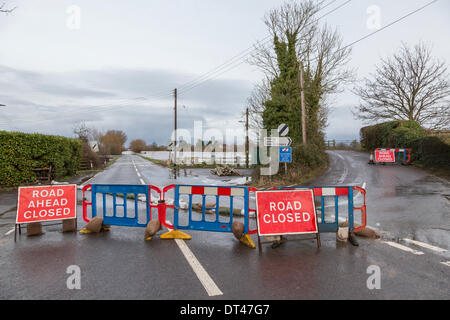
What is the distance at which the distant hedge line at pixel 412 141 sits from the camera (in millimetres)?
18641

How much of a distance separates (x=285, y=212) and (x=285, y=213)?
0.02m

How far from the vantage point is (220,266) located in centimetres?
458

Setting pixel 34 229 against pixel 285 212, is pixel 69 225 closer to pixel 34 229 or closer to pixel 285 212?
pixel 34 229

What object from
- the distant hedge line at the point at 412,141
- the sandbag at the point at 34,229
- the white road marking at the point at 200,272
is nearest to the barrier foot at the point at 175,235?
the white road marking at the point at 200,272

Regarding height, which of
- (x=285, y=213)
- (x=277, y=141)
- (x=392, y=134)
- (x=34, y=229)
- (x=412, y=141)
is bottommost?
(x=34, y=229)

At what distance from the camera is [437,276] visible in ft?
13.7

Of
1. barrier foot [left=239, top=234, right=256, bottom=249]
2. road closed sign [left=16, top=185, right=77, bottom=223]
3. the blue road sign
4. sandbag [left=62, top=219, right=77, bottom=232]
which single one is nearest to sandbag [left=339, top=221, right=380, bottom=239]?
barrier foot [left=239, top=234, right=256, bottom=249]

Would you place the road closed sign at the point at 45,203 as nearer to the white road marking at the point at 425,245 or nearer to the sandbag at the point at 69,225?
the sandbag at the point at 69,225

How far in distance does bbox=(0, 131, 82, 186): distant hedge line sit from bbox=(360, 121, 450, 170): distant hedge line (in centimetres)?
2400

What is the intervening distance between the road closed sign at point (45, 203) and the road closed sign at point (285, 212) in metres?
4.46

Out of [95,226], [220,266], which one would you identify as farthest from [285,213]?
Result: [95,226]
